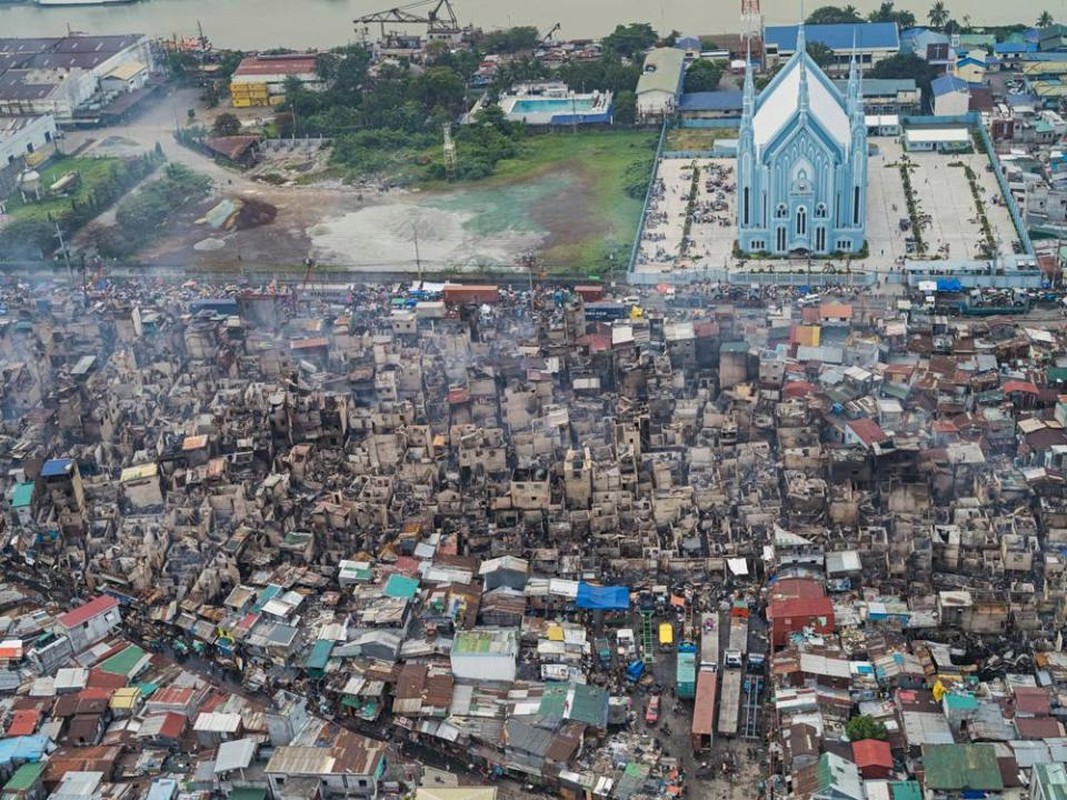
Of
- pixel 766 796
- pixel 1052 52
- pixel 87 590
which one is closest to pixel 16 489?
pixel 87 590

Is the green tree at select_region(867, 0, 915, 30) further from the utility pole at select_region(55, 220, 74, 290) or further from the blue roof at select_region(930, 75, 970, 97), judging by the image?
the utility pole at select_region(55, 220, 74, 290)

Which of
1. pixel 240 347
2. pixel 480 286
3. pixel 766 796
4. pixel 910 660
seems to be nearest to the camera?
pixel 766 796

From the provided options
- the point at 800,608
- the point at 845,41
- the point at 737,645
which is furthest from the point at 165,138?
the point at 800,608

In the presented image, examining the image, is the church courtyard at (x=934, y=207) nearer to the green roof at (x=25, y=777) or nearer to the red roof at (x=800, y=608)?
the red roof at (x=800, y=608)

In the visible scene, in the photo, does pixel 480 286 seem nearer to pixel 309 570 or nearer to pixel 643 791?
pixel 309 570

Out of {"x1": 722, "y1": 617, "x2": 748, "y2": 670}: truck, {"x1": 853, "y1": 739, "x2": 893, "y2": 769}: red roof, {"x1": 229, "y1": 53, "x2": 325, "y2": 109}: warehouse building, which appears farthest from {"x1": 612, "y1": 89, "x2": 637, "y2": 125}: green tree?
{"x1": 853, "y1": 739, "x2": 893, "y2": 769}: red roof

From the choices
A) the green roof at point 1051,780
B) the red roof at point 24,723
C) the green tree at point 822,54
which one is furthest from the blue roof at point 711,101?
the red roof at point 24,723
